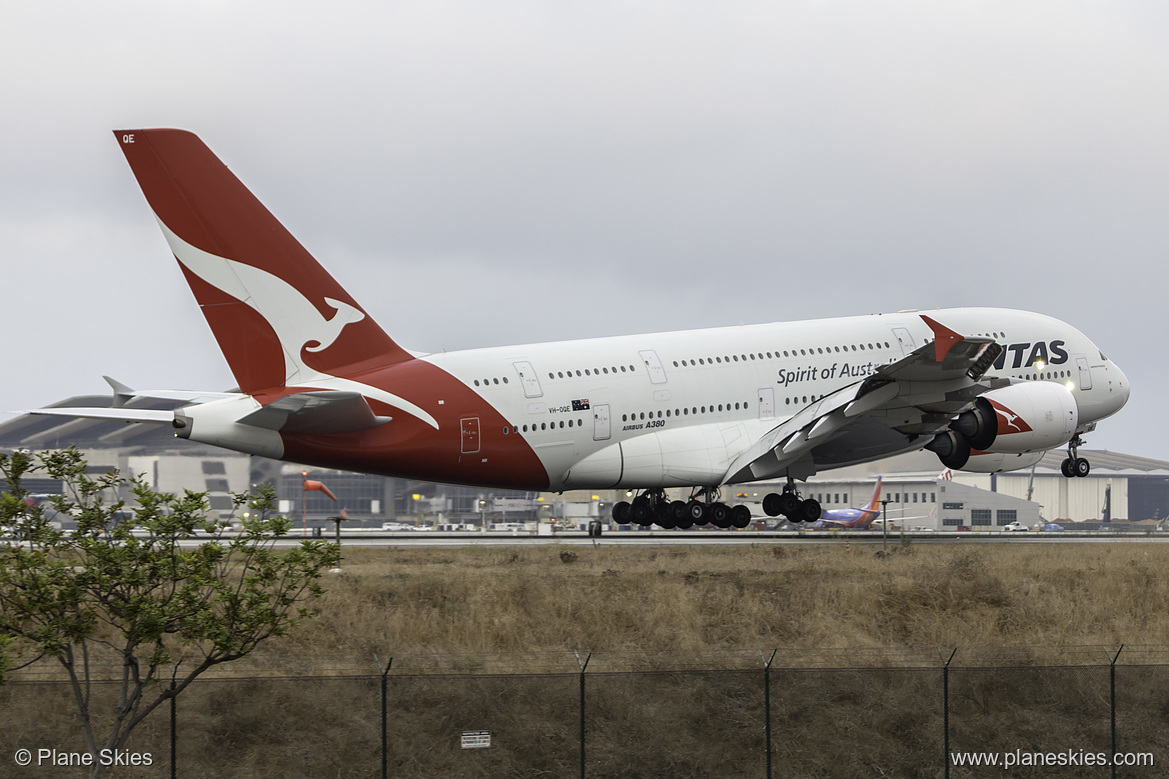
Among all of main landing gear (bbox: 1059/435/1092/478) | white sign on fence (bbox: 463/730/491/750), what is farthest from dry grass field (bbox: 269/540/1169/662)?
main landing gear (bbox: 1059/435/1092/478)

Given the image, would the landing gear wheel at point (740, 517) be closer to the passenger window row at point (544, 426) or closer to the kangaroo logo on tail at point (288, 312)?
the passenger window row at point (544, 426)

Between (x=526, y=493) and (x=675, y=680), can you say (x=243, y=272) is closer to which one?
(x=675, y=680)

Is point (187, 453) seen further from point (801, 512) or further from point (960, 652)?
point (960, 652)

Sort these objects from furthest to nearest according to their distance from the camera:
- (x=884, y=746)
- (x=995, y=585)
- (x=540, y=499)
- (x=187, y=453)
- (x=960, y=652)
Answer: (x=540, y=499) < (x=187, y=453) < (x=995, y=585) < (x=960, y=652) < (x=884, y=746)

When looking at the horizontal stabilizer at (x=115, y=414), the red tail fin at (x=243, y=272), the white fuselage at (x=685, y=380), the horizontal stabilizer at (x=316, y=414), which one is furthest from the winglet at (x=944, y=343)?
the horizontal stabilizer at (x=115, y=414)

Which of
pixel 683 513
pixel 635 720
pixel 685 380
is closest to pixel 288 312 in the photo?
pixel 685 380

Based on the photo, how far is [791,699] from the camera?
29266 mm

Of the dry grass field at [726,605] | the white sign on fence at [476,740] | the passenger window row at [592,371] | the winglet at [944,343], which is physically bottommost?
the white sign on fence at [476,740]

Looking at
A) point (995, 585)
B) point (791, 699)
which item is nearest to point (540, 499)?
point (995, 585)

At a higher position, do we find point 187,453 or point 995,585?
point 187,453

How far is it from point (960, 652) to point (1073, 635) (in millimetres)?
4500

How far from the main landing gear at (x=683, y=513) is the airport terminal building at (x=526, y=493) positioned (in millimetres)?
7654

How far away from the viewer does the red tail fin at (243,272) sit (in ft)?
117

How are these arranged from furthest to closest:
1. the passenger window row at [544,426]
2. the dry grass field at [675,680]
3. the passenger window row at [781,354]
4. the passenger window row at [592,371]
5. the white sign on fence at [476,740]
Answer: the passenger window row at [781,354]
the passenger window row at [592,371]
the passenger window row at [544,426]
the dry grass field at [675,680]
the white sign on fence at [476,740]
